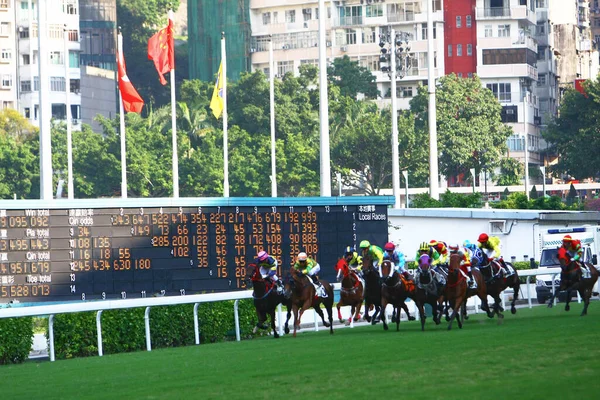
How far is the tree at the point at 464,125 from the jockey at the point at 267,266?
2480 inches

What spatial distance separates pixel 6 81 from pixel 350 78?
1016 inches

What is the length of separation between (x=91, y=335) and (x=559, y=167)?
227ft

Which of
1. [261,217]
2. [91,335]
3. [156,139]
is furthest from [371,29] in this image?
[91,335]

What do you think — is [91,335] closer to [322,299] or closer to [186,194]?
[322,299]

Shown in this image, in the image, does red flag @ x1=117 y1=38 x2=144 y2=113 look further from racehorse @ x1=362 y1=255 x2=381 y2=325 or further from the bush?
the bush

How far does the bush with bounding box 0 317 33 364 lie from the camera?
21.5 m

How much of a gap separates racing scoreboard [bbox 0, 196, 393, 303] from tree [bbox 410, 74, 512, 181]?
57472mm

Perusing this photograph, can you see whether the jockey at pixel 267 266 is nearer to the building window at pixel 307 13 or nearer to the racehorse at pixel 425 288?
the racehorse at pixel 425 288

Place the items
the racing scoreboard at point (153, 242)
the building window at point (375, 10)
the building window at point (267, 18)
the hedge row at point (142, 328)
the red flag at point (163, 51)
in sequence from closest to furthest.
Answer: the hedge row at point (142, 328), the racing scoreboard at point (153, 242), the red flag at point (163, 51), the building window at point (375, 10), the building window at point (267, 18)

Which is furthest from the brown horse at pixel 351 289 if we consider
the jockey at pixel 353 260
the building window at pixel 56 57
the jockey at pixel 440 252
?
the building window at pixel 56 57

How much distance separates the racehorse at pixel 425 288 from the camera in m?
22.4

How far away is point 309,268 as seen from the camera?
2452 cm

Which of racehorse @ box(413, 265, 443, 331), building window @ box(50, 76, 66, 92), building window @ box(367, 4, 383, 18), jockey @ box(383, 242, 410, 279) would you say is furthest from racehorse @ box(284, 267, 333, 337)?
building window @ box(50, 76, 66, 92)

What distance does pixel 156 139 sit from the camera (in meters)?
82.5
